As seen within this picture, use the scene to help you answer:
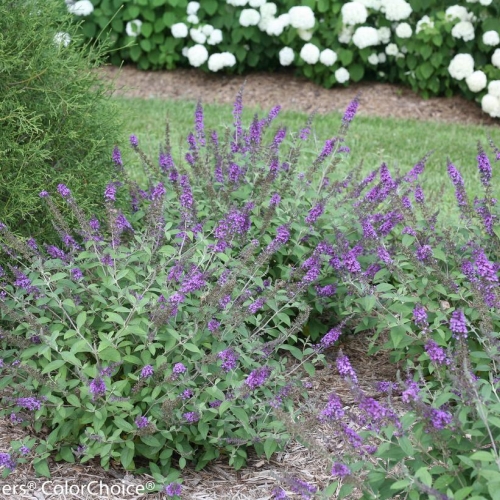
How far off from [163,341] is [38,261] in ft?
2.01

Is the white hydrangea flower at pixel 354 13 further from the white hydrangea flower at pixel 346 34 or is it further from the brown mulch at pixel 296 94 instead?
the brown mulch at pixel 296 94

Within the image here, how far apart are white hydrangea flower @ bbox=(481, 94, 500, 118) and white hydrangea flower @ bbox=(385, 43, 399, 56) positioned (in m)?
1.18

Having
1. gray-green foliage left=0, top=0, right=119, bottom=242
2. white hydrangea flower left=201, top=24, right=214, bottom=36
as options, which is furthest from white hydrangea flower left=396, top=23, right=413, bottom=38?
gray-green foliage left=0, top=0, right=119, bottom=242

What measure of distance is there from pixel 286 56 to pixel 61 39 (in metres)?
5.99

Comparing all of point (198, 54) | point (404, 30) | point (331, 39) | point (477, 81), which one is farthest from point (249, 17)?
point (477, 81)

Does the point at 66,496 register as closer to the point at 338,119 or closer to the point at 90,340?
the point at 90,340

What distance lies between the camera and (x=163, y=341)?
3.47m

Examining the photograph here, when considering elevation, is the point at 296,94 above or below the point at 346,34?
below

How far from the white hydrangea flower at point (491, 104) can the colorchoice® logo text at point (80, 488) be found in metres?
7.06

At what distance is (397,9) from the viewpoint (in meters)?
9.39

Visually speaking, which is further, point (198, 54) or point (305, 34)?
point (198, 54)

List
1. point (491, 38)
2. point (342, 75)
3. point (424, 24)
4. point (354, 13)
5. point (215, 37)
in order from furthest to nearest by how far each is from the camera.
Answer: point (215, 37), point (342, 75), point (354, 13), point (424, 24), point (491, 38)

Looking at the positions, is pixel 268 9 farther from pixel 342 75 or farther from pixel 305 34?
pixel 342 75

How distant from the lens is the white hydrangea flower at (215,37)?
1021 centimetres
